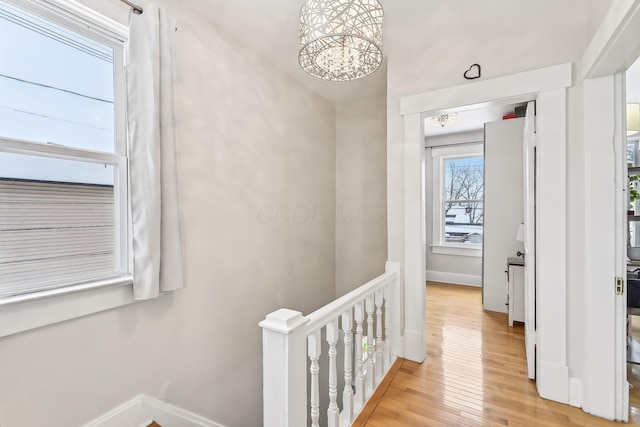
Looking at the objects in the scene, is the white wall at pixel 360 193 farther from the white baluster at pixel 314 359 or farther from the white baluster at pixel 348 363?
the white baluster at pixel 314 359

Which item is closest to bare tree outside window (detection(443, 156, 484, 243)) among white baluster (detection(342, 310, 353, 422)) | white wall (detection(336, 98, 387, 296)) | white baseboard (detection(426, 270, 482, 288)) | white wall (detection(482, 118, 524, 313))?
white baseboard (detection(426, 270, 482, 288))

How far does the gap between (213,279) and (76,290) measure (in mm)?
785

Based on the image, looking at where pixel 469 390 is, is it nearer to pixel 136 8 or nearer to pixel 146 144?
pixel 146 144

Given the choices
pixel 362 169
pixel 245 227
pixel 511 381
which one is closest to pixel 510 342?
pixel 511 381

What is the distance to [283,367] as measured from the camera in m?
1.19

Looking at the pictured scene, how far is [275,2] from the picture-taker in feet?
6.04

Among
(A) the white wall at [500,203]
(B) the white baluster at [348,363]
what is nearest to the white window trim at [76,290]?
(B) the white baluster at [348,363]

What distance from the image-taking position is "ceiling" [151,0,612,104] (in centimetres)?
182

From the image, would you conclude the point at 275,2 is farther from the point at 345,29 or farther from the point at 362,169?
the point at 362,169

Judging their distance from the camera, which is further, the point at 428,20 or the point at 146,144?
the point at 428,20

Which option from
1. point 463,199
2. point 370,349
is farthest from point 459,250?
point 370,349

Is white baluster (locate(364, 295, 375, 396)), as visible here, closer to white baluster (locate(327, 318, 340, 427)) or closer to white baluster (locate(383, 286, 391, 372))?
white baluster (locate(383, 286, 391, 372))

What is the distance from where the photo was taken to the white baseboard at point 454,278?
4.68m

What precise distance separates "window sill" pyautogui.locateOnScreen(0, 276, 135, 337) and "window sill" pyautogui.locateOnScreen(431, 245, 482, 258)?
182 inches
